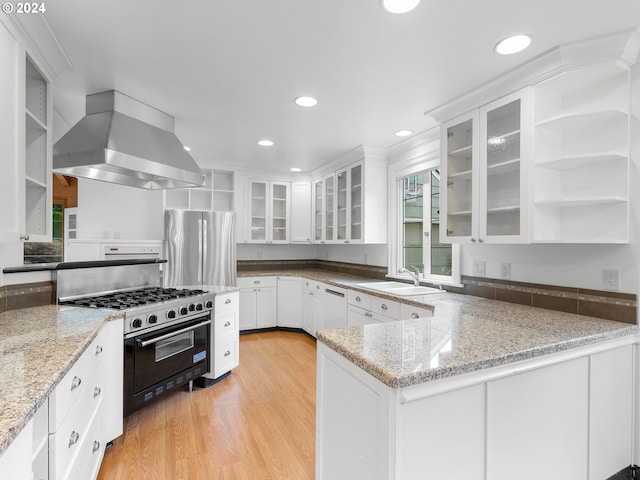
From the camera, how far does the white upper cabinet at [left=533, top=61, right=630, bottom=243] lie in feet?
5.96

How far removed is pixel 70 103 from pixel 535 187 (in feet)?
10.7

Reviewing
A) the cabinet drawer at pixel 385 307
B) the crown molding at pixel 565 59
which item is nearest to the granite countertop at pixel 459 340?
the cabinet drawer at pixel 385 307

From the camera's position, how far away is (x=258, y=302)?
4.63 metres

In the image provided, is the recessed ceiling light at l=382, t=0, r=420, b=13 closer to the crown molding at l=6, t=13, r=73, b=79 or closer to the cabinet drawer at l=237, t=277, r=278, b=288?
the crown molding at l=6, t=13, r=73, b=79

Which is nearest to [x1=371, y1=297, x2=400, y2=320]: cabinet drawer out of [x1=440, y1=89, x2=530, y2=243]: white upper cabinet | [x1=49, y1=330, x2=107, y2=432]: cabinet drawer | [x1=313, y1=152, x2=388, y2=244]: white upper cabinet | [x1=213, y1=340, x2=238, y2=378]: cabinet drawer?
[x1=440, y1=89, x2=530, y2=243]: white upper cabinet

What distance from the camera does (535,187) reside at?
6.49 ft

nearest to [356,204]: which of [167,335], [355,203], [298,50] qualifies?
[355,203]

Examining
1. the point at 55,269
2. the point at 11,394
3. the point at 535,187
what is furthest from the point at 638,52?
the point at 55,269

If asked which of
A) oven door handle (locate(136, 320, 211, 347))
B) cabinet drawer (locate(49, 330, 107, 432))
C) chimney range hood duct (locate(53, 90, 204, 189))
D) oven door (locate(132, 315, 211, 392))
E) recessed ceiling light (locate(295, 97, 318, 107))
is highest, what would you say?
recessed ceiling light (locate(295, 97, 318, 107))

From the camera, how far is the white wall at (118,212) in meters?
3.89

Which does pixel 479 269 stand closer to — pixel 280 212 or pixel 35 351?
pixel 35 351

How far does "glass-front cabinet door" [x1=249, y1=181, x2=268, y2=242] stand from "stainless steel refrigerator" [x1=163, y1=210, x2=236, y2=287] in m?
0.78

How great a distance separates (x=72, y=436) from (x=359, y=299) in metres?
2.44

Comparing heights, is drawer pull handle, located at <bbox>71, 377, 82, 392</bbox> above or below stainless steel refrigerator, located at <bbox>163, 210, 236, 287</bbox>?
below
